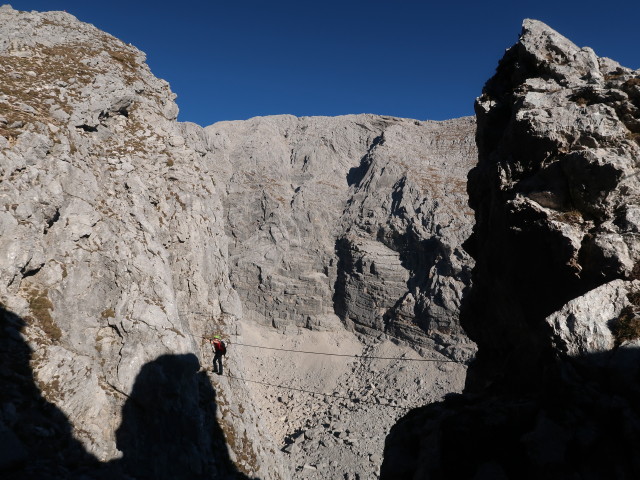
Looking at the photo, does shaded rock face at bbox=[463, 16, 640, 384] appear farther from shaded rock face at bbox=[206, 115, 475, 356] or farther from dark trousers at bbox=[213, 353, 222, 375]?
shaded rock face at bbox=[206, 115, 475, 356]

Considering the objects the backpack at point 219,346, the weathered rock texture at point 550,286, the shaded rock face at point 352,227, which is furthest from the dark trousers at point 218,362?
the shaded rock face at point 352,227

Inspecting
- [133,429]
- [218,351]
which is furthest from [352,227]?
[133,429]

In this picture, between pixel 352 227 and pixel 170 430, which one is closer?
pixel 170 430

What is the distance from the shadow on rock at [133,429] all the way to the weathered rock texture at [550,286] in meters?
8.65

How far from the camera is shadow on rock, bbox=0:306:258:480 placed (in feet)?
31.3

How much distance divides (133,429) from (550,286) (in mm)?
15173

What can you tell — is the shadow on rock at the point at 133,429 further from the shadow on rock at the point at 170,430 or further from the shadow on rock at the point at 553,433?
the shadow on rock at the point at 553,433

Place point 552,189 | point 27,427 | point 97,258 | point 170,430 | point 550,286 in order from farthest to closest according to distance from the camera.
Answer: point 97,258 < point 170,430 < point 552,189 < point 550,286 < point 27,427

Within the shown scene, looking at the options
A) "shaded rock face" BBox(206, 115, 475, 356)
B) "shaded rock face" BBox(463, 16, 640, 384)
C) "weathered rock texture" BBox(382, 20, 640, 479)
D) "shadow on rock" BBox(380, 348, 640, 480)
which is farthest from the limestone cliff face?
"shaded rock face" BBox(206, 115, 475, 356)

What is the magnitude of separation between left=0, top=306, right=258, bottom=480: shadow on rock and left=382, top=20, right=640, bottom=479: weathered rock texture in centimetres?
865

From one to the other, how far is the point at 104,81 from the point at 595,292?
26479mm

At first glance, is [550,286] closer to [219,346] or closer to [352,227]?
[219,346]

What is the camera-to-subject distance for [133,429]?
Result: 13.9 m

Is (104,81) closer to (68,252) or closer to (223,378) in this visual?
(68,252)
